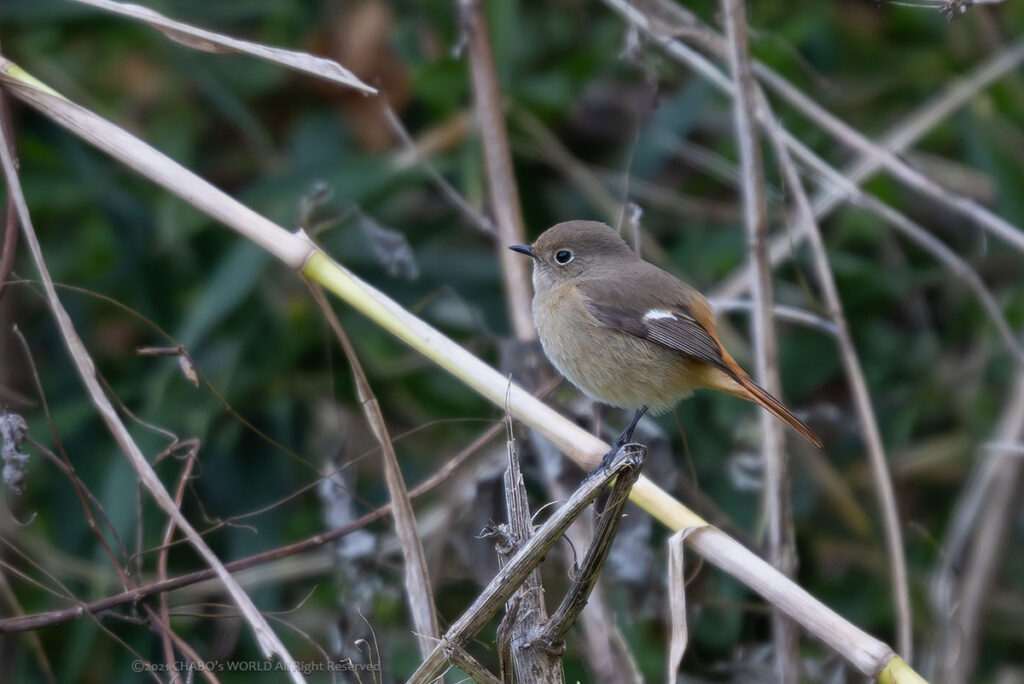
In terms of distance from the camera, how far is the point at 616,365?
2773 millimetres

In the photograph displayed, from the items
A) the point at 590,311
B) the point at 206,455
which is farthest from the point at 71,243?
the point at 590,311

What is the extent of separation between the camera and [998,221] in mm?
3006

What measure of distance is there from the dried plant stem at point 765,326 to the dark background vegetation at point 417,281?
62cm

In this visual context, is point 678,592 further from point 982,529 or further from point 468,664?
point 982,529

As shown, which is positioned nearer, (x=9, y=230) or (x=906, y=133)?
(x=9, y=230)

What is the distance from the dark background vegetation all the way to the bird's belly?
659mm

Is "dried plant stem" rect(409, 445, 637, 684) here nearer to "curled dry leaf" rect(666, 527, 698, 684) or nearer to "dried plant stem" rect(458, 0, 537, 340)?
"curled dry leaf" rect(666, 527, 698, 684)

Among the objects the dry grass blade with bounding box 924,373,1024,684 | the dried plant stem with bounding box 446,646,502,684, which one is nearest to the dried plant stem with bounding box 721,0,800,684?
the dry grass blade with bounding box 924,373,1024,684

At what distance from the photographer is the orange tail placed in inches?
96.6

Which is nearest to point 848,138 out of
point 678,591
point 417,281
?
point 678,591

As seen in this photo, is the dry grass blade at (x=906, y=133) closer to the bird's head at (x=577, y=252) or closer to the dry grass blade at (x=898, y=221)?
the dry grass blade at (x=898, y=221)

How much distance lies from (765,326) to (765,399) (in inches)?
13.4

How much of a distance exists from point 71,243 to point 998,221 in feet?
11.4

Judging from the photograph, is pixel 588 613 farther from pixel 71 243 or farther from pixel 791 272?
pixel 71 243
